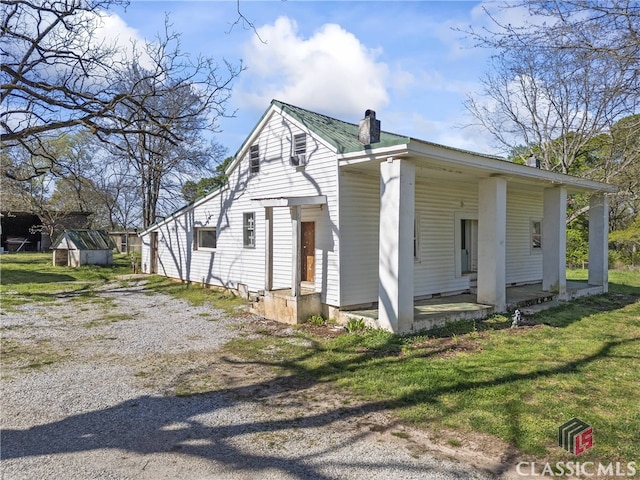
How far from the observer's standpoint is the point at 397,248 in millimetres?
7176

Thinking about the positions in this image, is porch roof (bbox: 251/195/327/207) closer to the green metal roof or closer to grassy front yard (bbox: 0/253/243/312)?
the green metal roof

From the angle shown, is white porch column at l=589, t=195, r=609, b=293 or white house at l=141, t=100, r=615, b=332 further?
white porch column at l=589, t=195, r=609, b=293

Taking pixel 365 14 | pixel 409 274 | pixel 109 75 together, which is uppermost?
pixel 109 75

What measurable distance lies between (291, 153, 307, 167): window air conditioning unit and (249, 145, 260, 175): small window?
1.85 m

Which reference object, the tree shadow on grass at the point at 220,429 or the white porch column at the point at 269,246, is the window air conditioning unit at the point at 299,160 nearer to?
the white porch column at the point at 269,246

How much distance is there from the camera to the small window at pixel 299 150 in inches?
379

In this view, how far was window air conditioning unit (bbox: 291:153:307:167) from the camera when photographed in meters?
9.62

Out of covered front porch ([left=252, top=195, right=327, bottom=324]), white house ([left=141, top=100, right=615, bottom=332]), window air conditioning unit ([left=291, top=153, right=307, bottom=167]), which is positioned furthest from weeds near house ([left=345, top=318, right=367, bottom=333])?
window air conditioning unit ([left=291, top=153, right=307, bottom=167])

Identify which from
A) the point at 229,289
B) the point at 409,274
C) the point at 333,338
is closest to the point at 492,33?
the point at 409,274

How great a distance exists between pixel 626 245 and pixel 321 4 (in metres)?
27.7

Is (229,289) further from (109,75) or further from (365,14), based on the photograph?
(365,14)

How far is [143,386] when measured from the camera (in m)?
5.25

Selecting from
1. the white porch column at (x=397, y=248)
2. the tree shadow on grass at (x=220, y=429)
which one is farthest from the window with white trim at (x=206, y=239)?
the tree shadow on grass at (x=220, y=429)

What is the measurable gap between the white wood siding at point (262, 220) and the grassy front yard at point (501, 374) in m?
2.30
